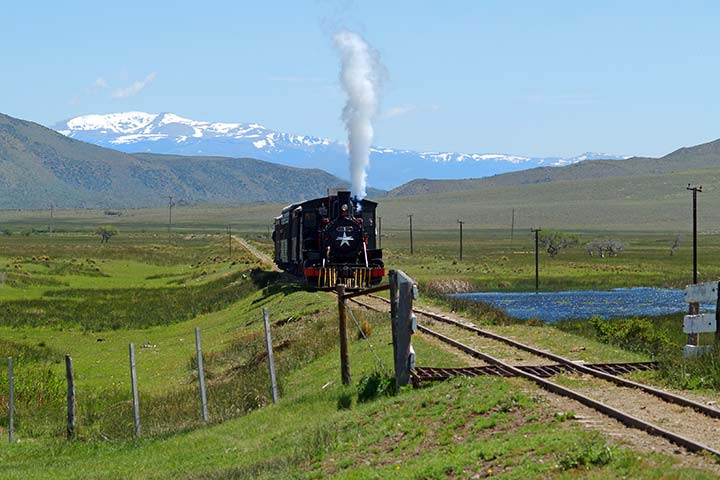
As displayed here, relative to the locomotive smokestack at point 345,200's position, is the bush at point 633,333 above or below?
below

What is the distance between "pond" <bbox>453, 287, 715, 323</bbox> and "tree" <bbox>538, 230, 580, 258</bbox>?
5248 centimetres

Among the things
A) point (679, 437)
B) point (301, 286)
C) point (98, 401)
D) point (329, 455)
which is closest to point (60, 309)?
point (301, 286)

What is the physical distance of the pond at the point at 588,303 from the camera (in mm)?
50088

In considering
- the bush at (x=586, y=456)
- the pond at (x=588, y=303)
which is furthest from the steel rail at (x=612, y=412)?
the pond at (x=588, y=303)

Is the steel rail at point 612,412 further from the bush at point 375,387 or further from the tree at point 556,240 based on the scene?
the tree at point 556,240

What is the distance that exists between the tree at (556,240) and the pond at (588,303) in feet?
172

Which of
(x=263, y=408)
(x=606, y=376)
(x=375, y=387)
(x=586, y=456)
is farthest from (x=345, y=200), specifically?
(x=586, y=456)

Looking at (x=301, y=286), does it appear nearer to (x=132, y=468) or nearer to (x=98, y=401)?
(x=98, y=401)

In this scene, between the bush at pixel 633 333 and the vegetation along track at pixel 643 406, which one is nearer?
the vegetation along track at pixel 643 406

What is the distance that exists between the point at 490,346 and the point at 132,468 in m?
8.63

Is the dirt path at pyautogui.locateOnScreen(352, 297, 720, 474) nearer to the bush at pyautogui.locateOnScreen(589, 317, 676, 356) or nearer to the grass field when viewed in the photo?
the grass field

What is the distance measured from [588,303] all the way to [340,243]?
20.3m

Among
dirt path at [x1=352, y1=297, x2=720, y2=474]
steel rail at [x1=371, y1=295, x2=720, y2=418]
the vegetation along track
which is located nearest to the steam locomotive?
steel rail at [x1=371, y1=295, x2=720, y2=418]

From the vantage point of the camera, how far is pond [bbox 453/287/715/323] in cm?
5009
